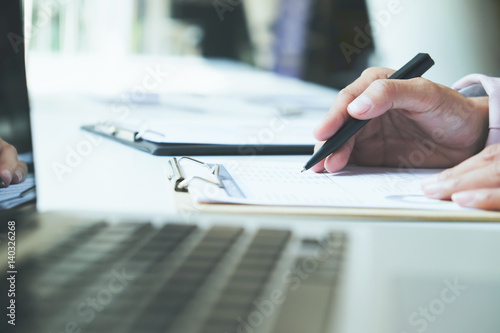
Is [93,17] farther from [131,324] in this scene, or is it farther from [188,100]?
[131,324]

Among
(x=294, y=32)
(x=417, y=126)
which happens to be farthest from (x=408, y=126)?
(x=294, y=32)

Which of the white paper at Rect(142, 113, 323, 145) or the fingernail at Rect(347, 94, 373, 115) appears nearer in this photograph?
the fingernail at Rect(347, 94, 373, 115)

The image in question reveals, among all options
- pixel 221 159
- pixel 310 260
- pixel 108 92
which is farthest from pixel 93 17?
pixel 310 260

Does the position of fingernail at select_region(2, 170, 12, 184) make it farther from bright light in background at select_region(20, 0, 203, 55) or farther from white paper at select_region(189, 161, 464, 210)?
bright light in background at select_region(20, 0, 203, 55)

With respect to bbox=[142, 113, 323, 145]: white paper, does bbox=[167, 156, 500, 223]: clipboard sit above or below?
above

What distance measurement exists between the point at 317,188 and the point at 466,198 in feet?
0.41

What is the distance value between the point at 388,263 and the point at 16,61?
35 centimetres

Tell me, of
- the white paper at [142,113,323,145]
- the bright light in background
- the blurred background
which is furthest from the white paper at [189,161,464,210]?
the bright light in background

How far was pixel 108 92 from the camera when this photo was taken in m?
1.27

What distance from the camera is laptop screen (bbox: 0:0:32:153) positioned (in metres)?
0.38

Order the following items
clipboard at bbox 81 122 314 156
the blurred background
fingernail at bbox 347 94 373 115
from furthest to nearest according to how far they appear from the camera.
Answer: the blurred background < clipboard at bbox 81 122 314 156 < fingernail at bbox 347 94 373 115

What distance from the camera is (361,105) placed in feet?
1.56

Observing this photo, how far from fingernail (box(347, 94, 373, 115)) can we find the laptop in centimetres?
16

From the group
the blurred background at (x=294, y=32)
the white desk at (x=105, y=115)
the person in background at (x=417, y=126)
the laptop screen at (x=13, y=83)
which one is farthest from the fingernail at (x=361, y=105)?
the blurred background at (x=294, y=32)
